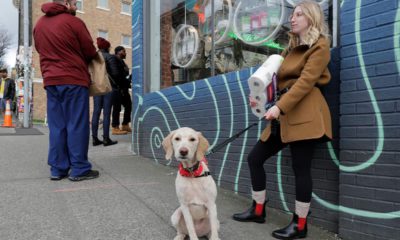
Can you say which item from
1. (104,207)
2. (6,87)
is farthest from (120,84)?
(6,87)

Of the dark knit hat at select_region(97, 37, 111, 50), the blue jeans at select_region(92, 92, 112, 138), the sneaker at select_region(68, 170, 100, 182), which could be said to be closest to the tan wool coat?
the sneaker at select_region(68, 170, 100, 182)

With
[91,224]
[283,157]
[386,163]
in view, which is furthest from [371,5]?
[91,224]

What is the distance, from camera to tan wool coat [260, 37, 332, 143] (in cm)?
277

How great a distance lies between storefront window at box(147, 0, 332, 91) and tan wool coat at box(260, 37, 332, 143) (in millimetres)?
710

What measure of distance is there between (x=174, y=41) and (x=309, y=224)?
4062 mm

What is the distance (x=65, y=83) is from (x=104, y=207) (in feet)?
5.46

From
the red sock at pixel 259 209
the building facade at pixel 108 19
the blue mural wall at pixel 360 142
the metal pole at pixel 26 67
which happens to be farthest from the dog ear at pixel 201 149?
the building facade at pixel 108 19

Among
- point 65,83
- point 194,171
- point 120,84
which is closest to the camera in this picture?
point 194,171

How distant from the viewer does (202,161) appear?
2.95m

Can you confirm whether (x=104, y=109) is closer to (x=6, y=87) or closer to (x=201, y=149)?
(x=201, y=149)

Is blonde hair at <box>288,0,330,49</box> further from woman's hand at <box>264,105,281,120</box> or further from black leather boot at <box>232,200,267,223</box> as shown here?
black leather boot at <box>232,200,267,223</box>

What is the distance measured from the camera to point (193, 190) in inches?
111

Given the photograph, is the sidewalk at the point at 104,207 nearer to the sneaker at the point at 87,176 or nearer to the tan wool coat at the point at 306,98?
the sneaker at the point at 87,176

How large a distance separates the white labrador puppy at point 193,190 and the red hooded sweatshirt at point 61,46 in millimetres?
2217
